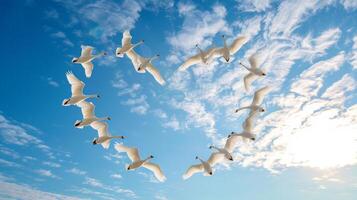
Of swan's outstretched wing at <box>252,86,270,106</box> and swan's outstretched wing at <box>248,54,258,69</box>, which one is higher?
swan's outstretched wing at <box>248,54,258,69</box>

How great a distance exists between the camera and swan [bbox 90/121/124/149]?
3033 centimetres

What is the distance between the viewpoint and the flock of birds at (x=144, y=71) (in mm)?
29266

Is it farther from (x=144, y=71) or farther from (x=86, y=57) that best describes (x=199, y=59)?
(x=86, y=57)

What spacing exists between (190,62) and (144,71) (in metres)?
3.86

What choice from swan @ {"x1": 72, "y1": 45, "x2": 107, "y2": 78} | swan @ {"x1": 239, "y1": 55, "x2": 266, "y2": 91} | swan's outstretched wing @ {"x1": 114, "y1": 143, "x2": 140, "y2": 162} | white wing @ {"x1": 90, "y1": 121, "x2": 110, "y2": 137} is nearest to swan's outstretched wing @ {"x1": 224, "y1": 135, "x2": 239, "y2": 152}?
swan @ {"x1": 239, "y1": 55, "x2": 266, "y2": 91}

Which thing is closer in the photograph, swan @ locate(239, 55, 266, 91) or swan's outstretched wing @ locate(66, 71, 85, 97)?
swan @ locate(239, 55, 266, 91)

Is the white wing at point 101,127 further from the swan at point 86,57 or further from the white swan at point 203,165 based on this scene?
the white swan at point 203,165

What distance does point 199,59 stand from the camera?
31.3 meters

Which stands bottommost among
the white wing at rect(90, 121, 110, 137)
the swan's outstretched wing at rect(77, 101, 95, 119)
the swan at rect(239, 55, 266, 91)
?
the white wing at rect(90, 121, 110, 137)

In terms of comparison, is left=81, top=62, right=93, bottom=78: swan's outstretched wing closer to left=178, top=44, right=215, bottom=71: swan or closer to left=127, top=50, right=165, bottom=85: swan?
left=127, top=50, right=165, bottom=85: swan

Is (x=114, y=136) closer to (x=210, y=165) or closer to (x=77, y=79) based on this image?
(x=77, y=79)

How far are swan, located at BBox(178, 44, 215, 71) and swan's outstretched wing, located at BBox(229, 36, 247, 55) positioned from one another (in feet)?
5.03

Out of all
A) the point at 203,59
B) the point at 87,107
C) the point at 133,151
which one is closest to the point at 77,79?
the point at 87,107

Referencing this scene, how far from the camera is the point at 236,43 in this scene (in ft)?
98.9
